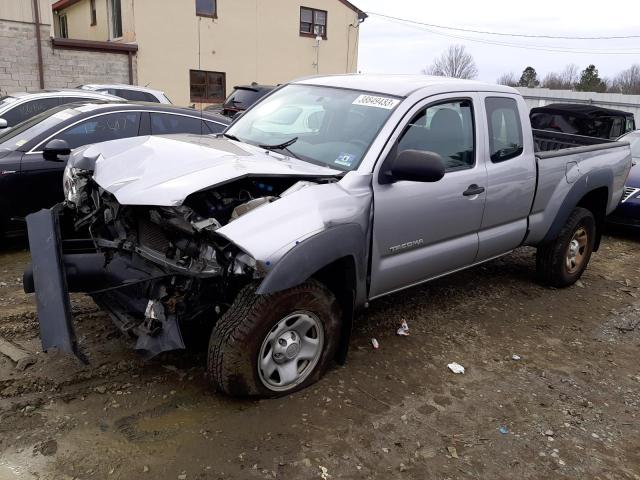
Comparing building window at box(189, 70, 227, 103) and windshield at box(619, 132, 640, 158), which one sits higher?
building window at box(189, 70, 227, 103)

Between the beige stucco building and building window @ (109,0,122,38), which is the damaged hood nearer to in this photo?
the beige stucco building

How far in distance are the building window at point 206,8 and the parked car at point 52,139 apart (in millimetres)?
17946

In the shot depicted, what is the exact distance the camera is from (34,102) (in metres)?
8.65

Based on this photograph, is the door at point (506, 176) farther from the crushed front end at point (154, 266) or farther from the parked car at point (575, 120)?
the parked car at point (575, 120)

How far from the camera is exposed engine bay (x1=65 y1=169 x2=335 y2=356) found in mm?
3094

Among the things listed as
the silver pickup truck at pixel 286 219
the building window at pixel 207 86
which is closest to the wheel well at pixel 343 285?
the silver pickup truck at pixel 286 219

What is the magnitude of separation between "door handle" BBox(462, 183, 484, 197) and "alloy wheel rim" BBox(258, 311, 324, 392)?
61.6 inches

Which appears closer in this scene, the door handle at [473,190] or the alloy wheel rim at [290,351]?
the alloy wheel rim at [290,351]

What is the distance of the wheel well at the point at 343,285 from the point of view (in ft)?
11.5

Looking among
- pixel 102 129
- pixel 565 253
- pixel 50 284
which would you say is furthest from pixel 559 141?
pixel 50 284

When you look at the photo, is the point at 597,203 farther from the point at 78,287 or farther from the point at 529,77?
the point at 529,77

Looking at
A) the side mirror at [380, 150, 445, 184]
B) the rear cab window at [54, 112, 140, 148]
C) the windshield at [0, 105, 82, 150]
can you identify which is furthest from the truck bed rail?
the windshield at [0, 105, 82, 150]

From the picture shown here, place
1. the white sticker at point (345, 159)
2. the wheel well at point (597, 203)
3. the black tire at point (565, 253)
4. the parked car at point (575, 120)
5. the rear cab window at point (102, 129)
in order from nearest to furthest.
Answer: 1. the white sticker at point (345, 159)
2. the black tire at point (565, 253)
3. the wheel well at point (597, 203)
4. the rear cab window at point (102, 129)
5. the parked car at point (575, 120)

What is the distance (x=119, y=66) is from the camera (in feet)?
69.1
